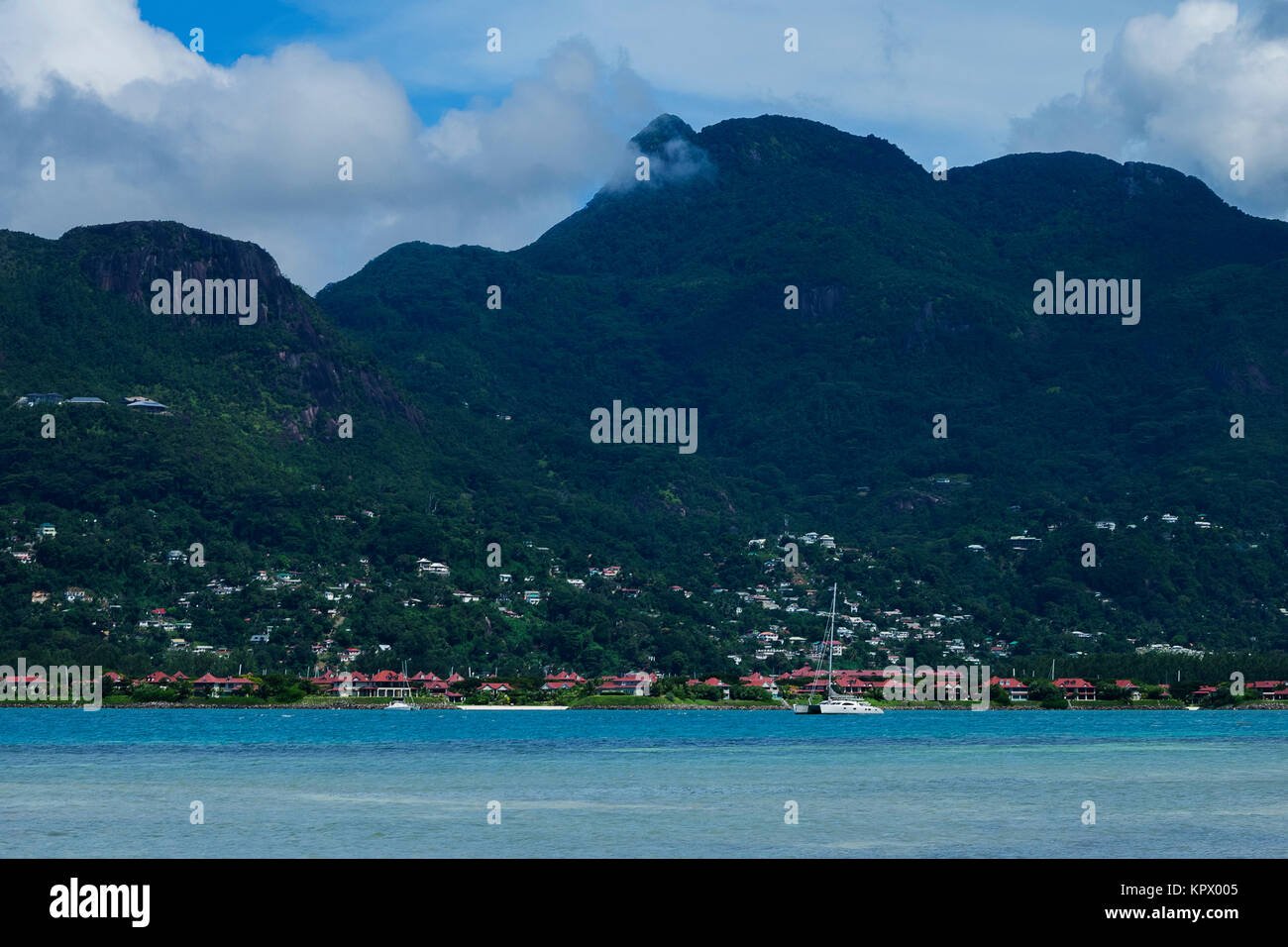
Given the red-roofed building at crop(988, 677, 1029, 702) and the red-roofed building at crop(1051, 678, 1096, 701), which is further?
the red-roofed building at crop(988, 677, 1029, 702)

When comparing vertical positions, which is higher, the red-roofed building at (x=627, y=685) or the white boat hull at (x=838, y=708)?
the red-roofed building at (x=627, y=685)

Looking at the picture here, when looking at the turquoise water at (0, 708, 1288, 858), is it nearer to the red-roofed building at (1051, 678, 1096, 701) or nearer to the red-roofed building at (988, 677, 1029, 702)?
the red-roofed building at (1051, 678, 1096, 701)

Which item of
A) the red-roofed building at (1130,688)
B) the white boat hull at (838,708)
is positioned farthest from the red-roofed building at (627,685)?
the red-roofed building at (1130,688)

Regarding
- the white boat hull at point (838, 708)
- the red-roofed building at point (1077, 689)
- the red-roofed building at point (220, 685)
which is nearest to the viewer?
the white boat hull at point (838, 708)

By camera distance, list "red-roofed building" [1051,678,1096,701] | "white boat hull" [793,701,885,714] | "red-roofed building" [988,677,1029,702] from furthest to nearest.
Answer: "red-roofed building" [988,677,1029,702] → "red-roofed building" [1051,678,1096,701] → "white boat hull" [793,701,885,714]

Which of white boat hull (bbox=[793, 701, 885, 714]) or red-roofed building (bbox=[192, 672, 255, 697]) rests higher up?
red-roofed building (bbox=[192, 672, 255, 697])

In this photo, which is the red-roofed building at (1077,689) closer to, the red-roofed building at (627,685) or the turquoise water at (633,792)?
the red-roofed building at (627,685)

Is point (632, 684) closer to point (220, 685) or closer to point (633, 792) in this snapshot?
point (220, 685)

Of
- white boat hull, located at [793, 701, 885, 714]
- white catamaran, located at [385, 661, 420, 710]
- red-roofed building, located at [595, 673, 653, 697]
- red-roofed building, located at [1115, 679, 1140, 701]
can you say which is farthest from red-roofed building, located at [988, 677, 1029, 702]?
white catamaran, located at [385, 661, 420, 710]
